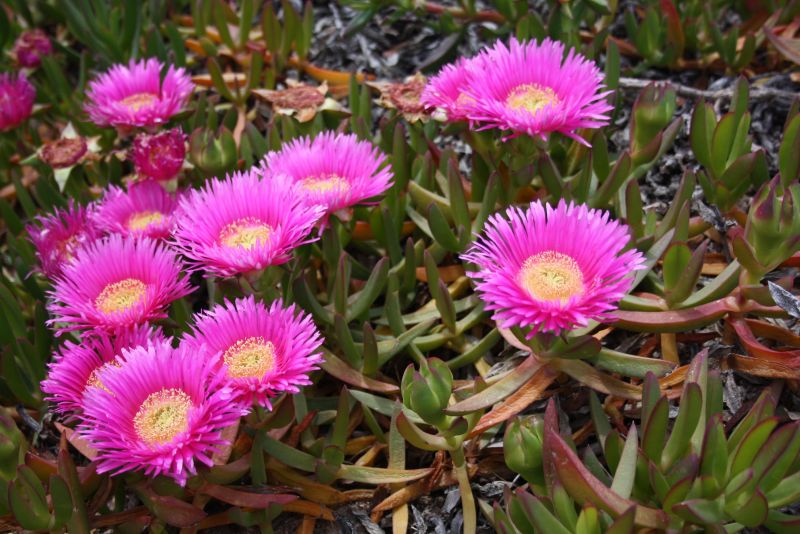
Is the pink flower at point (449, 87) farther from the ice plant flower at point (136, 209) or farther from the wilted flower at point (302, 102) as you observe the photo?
the ice plant flower at point (136, 209)

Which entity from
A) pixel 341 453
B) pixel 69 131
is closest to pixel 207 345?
pixel 341 453

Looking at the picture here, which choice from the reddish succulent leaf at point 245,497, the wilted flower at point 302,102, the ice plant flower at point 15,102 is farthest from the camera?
the ice plant flower at point 15,102

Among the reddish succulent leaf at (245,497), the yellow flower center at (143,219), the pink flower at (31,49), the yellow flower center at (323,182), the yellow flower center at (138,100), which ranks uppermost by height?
the pink flower at (31,49)

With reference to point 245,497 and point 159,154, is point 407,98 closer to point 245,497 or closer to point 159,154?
point 159,154

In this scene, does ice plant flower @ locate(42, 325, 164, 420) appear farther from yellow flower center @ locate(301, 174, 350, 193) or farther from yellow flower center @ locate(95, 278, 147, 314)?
yellow flower center @ locate(301, 174, 350, 193)

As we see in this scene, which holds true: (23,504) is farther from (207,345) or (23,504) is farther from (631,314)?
(631,314)

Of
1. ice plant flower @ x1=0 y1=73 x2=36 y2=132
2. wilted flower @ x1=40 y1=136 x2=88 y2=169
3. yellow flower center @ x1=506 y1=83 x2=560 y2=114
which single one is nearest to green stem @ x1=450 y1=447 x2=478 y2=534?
yellow flower center @ x1=506 y1=83 x2=560 y2=114

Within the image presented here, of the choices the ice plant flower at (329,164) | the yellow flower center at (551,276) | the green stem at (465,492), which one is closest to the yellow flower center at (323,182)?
the ice plant flower at (329,164)
